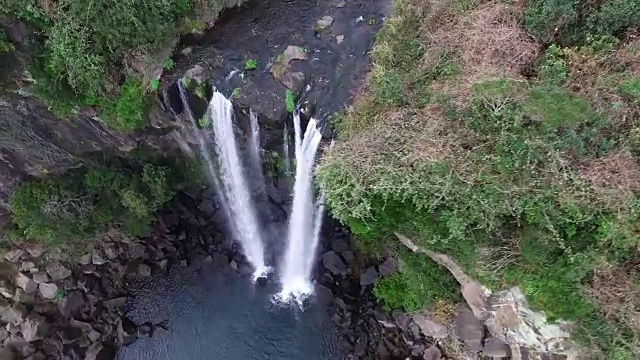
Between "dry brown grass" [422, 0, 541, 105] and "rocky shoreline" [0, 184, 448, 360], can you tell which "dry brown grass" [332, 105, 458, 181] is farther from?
"rocky shoreline" [0, 184, 448, 360]

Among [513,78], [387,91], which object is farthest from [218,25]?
[513,78]

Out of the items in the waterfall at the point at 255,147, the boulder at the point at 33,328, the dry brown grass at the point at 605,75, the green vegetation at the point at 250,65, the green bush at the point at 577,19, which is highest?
the green bush at the point at 577,19

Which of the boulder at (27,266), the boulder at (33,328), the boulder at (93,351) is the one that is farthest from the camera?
the boulder at (27,266)

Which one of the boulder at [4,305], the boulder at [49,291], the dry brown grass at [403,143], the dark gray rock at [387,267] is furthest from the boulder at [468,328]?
the boulder at [4,305]

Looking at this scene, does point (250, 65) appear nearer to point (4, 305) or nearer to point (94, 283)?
point (94, 283)

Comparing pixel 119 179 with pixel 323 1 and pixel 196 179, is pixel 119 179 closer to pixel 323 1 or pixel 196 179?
pixel 196 179

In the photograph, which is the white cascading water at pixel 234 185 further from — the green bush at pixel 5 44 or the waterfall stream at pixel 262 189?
the green bush at pixel 5 44

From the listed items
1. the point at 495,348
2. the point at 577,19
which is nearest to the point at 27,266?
the point at 495,348

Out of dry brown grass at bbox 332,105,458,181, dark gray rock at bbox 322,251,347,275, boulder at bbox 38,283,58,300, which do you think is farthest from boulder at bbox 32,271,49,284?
dry brown grass at bbox 332,105,458,181
